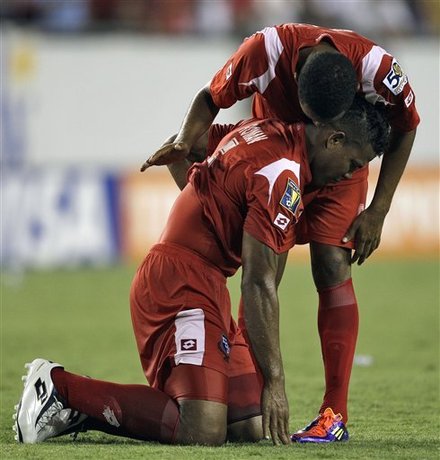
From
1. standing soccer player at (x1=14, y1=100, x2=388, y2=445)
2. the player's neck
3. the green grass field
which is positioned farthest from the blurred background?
the player's neck

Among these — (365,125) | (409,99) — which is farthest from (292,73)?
(409,99)

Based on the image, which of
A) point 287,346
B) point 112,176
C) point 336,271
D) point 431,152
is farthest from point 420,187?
point 336,271

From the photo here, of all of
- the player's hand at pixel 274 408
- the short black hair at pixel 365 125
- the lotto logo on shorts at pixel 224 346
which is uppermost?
the short black hair at pixel 365 125

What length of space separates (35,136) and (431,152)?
20.1 ft

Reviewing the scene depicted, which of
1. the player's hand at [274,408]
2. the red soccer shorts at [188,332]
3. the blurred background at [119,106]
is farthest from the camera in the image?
the blurred background at [119,106]

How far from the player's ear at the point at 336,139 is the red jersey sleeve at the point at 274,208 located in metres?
0.28

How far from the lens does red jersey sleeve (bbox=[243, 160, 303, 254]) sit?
471cm

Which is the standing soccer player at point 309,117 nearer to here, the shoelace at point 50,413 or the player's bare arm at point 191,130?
the player's bare arm at point 191,130

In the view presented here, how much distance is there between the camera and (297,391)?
6777 mm

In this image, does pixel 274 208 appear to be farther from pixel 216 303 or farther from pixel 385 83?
pixel 385 83

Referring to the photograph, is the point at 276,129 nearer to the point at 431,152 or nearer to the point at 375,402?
the point at 375,402

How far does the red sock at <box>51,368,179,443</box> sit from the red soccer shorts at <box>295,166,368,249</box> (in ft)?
3.62

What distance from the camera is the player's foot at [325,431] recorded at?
16.8 ft

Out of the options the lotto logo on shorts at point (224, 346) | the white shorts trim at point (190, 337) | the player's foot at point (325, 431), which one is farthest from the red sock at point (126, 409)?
the player's foot at point (325, 431)
